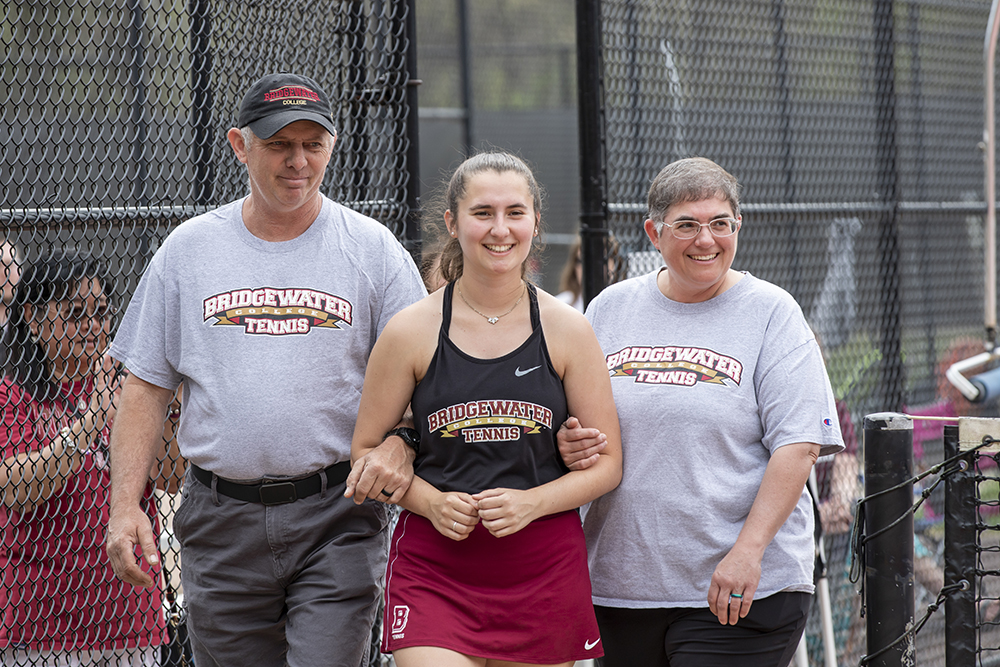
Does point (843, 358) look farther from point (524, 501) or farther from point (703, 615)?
point (524, 501)

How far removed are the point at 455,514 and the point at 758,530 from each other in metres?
0.81

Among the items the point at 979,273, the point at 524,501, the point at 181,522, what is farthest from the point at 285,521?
the point at 979,273

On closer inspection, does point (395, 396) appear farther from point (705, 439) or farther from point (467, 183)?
point (705, 439)

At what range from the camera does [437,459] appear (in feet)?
8.63

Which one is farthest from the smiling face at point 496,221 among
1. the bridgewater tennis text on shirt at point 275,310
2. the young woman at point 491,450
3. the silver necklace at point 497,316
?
the bridgewater tennis text on shirt at point 275,310

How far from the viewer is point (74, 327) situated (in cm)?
341

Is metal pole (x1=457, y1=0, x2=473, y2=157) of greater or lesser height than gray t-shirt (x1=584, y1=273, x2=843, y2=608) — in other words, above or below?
above

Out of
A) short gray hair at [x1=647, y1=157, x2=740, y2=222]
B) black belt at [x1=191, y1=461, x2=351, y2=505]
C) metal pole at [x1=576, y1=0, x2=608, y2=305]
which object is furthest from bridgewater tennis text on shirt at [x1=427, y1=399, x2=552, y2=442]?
metal pole at [x1=576, y1=0, x2=608, y2=305]

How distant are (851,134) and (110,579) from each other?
514cm

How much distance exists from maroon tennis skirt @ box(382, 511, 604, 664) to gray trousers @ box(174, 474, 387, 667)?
0.24 m

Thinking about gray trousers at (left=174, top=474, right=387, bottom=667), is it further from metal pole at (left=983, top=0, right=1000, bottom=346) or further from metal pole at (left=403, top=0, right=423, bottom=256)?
metal pole at (left=983, top=0, right=1000, bottom=346)

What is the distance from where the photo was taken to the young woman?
253cm

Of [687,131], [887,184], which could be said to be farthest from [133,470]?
[887,184]

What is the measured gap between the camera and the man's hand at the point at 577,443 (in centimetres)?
262
